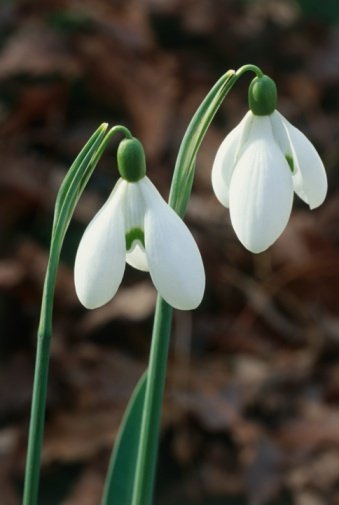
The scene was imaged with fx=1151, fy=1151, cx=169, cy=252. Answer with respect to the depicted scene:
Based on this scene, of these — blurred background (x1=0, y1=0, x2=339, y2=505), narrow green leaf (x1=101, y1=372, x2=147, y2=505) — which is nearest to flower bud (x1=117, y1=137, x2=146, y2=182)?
narrow green leaf (x1=101, y1=372, x2=147, y2=505)

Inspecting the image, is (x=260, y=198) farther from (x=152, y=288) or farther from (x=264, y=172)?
(x=152, y=288)

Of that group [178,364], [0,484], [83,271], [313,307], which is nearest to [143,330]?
[178,364]

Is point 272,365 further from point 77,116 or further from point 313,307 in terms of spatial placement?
point 77,116

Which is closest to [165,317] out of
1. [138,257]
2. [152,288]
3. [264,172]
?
[138,257]

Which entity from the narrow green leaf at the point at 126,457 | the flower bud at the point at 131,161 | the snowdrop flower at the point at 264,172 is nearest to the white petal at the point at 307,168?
Answer: the snowdrop flower at the point at 264,172

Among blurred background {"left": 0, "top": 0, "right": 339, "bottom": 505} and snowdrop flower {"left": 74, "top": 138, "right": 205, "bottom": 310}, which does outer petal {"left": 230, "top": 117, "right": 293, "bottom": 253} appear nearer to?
snowdrop flower {"left": 74, "top": 138, "right": 205, "bottom": 310}

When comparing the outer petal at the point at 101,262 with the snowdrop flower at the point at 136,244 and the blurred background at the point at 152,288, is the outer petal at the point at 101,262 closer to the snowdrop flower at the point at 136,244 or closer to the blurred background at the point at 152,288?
the snowdrop flower at the point at 136,244

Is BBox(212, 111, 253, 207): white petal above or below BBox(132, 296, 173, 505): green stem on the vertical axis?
above
